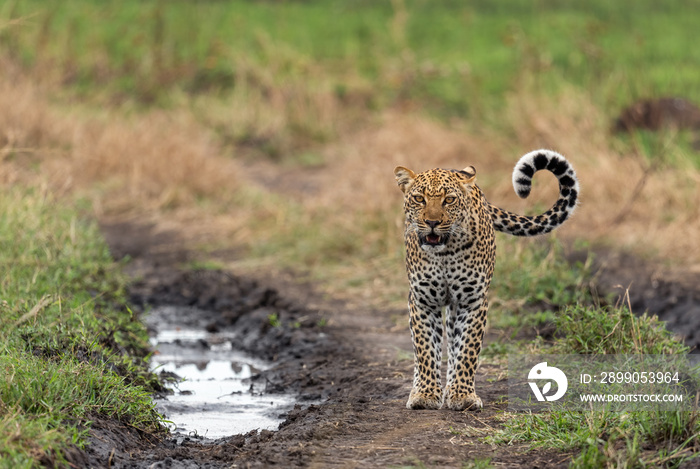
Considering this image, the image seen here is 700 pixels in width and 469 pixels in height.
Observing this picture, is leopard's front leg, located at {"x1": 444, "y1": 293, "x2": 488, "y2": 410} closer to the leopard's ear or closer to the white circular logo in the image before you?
the white circular logo

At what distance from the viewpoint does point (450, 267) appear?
5574mm

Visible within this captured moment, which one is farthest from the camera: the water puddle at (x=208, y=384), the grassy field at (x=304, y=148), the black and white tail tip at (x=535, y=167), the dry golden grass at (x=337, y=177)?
the dry golden grass at (x=337, y=177)

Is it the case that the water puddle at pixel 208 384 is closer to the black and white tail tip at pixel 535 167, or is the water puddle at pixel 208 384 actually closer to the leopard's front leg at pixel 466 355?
the leopard's front leg at pixel 466 355

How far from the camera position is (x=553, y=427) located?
506cm

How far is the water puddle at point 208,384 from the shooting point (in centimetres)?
626

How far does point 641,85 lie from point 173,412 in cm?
1051

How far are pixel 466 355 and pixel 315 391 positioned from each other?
5.03 feet

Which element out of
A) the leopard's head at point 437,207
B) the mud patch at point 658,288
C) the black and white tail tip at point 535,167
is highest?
the black and white tail tip at point 535,167

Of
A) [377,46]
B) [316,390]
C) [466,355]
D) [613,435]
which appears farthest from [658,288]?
[377,46]

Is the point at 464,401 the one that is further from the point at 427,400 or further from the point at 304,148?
the point at 304,148

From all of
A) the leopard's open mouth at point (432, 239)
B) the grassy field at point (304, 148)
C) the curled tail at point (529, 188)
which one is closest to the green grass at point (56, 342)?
the grassy field at point (304, 148)

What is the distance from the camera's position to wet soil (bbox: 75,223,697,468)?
4934 millimetres

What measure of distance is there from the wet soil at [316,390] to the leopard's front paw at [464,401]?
6 cm

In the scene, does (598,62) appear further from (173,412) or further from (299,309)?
(173,412)
